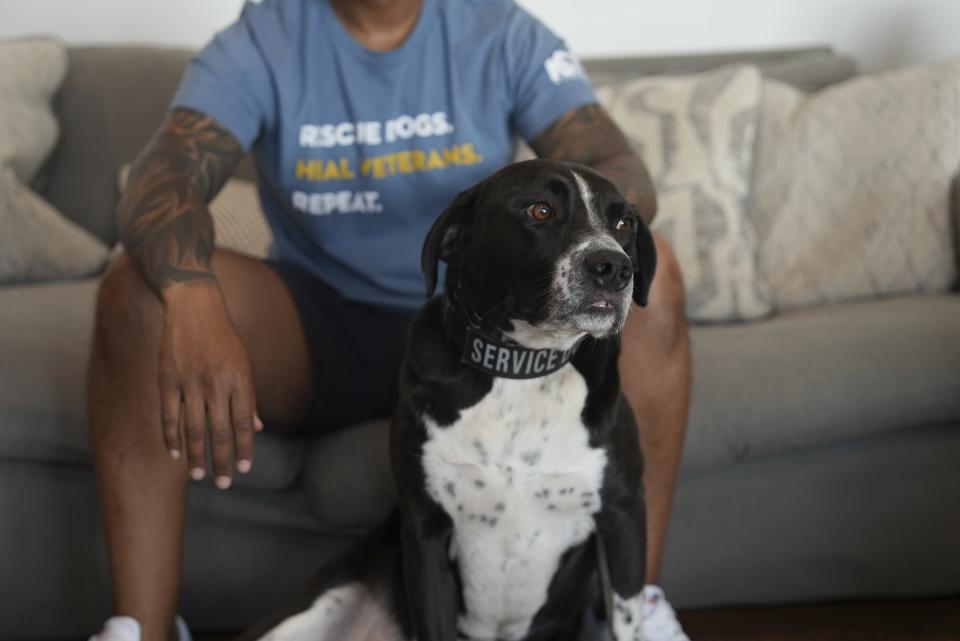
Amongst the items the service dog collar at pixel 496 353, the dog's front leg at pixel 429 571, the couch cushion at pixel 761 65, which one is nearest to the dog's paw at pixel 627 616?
the dog's front leg at pixel 429 571

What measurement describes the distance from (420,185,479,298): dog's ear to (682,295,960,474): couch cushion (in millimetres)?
649

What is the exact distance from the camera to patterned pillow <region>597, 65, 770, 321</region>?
2.41 meters

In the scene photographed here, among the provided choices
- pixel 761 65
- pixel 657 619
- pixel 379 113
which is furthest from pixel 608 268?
pixel 761 65

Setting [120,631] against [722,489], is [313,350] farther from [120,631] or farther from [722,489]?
[722,489]

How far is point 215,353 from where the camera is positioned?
1427mm

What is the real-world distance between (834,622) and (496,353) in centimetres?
99

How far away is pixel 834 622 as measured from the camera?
6.55 ft

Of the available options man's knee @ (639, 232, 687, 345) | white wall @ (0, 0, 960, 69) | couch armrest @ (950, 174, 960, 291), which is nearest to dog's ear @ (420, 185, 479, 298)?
man's knee @ (639, 232, 687, 345)

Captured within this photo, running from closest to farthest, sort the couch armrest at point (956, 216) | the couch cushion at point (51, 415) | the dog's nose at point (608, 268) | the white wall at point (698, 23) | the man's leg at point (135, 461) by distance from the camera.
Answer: the dog's nose at point (608, 268), the man's leg at point (135, 461), the couch cushion at point (51, 415), the couch armrest at point (956, 216), the white wall at point (698, 23)

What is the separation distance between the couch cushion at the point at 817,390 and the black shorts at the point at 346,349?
51cm

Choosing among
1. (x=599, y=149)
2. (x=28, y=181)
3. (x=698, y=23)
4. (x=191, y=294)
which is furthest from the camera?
(x=698, y=23)

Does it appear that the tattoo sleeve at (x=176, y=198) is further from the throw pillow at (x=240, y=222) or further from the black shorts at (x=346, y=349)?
the throw pillow at (x=240, y=222)

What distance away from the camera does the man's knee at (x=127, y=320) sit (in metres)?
1.63

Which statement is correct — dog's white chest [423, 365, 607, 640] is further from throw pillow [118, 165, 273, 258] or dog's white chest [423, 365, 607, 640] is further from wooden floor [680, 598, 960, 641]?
throw pillow [118, 165, 273, 258]
